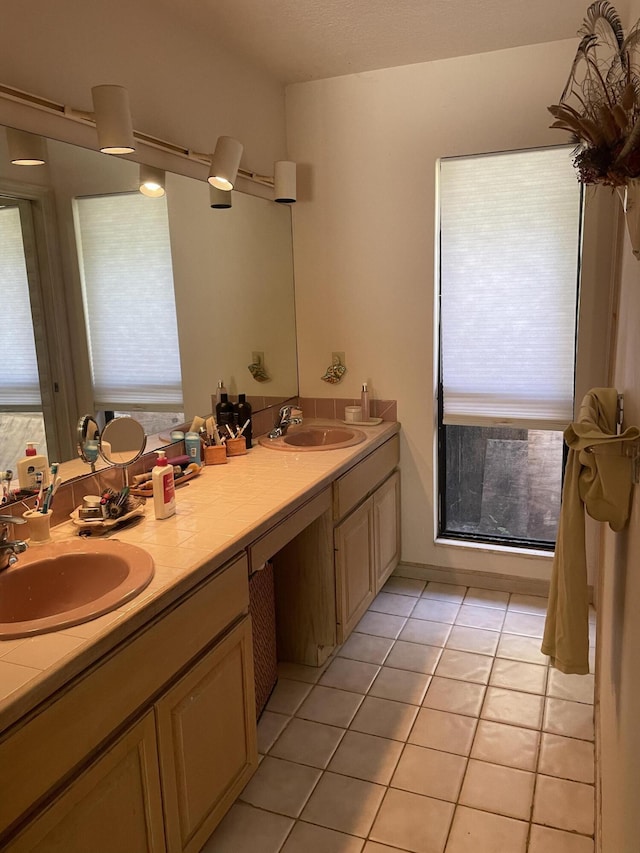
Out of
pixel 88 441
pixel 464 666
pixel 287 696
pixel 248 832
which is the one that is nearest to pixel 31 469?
pixel 88 441

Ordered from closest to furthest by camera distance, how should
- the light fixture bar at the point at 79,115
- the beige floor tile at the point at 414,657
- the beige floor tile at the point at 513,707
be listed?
the light fixture bar at the point at 79,115 < the beige floor tile at the point at 513,707 < the beige floor tile at the point at 414,657

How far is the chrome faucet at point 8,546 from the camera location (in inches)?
59.6

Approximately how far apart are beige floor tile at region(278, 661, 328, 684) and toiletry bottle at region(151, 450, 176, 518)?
1.02 meters

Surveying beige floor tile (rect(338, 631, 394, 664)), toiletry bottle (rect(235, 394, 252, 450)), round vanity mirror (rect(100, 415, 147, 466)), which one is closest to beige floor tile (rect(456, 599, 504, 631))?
beige floor tile (rect(338, 631, 394, 664))

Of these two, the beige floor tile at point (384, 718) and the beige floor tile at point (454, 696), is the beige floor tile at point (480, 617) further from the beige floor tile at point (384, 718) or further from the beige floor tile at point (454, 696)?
the beige floor tile at point (384, 718)

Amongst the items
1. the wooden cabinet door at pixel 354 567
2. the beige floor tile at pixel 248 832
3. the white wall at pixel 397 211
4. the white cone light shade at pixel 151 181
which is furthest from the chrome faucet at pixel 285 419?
the beige floor tile at pixel 248 832

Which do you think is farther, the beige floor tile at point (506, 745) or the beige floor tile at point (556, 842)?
the beige floor tile at point (506, 745)

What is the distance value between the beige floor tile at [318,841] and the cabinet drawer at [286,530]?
75 cm

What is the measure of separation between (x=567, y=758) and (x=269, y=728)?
988 mm

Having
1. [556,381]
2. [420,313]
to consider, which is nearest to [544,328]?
[556,381]

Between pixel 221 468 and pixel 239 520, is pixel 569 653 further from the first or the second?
pixel 221 468

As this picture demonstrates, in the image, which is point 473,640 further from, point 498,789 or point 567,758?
point 498,789

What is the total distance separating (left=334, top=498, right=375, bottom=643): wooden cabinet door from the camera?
2627 millimetres

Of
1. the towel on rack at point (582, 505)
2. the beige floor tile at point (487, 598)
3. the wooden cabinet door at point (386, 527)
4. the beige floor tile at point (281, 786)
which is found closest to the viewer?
the towel on rack at point (582, 505)
